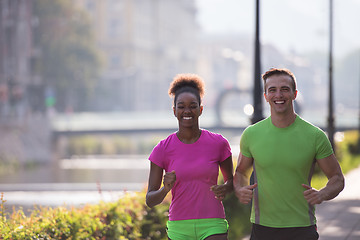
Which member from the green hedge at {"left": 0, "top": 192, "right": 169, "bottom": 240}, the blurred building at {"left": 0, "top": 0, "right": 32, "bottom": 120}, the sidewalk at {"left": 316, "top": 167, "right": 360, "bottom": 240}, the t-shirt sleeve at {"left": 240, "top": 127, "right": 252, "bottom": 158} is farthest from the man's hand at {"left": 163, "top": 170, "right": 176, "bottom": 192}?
the blurred building at {"left": 0, "top": 0, "right": 32, "bottom": 120}

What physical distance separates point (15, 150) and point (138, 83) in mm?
59794

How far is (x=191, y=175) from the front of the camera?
3779 mm

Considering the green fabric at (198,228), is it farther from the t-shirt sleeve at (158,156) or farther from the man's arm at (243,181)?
the t-shirt sleeve at (158,156)

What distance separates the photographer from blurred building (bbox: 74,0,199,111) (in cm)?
10331

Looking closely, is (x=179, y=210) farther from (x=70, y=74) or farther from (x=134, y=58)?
(x=134, y=58)

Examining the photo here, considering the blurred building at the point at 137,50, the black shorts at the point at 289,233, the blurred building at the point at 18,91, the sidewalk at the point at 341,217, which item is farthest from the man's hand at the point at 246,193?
the blurred building at the point at 137,50

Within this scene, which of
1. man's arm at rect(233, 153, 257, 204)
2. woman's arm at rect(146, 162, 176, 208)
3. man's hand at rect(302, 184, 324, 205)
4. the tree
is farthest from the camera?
the tree

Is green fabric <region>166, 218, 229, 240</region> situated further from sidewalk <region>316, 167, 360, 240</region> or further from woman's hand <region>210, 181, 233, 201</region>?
sidewalk <region>316, 167, 360, 240</region>

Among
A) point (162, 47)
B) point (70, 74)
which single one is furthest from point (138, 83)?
point (70, 74)

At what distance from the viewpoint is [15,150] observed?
4797 cm

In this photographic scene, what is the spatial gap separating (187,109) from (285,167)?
67 centimetres

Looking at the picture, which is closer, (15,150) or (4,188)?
(4,188)

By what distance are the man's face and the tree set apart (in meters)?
65.2

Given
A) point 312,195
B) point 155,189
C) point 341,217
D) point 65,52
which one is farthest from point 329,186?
point 65,52
